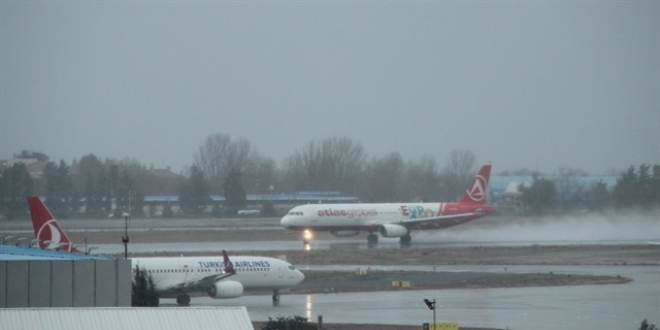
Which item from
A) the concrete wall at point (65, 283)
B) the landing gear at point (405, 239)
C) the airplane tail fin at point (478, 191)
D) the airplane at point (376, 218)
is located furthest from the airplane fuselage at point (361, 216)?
the concrete wall at point (65, 283)

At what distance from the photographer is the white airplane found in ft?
154

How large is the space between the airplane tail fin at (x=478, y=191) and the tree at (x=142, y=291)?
55.5 meters

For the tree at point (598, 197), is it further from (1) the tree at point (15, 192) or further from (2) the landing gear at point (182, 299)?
(2) the landing gear at point (182, 299)

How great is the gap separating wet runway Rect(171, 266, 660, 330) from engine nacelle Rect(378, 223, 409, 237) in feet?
114

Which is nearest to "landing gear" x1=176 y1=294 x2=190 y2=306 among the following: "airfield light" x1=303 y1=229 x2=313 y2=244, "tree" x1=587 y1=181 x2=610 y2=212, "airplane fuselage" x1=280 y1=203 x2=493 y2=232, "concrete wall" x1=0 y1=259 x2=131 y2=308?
"concrete wall" x1=0 y1=259 x2=131 y2=308

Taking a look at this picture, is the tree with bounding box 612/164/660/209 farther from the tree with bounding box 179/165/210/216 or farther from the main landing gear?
the main landing gear

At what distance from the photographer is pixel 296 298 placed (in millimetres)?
49344

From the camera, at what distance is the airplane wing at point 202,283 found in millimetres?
46969

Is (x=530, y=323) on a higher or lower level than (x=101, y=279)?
lower

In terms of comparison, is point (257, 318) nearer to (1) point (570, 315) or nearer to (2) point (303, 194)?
(1) point (570, 315)

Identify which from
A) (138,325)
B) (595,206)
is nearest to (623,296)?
(138,325)

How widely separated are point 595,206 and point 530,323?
74.9m

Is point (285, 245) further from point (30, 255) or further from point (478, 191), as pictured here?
point (30, 255)

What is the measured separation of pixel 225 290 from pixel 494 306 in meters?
11.7
